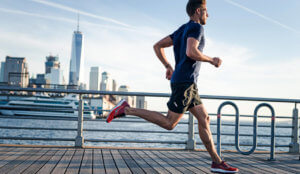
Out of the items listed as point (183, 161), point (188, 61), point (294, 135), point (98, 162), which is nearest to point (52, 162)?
point (98, 162)

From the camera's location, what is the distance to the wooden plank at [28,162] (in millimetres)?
2807

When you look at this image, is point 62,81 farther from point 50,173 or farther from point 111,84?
point 50,173

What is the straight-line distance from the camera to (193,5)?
8.33 feet

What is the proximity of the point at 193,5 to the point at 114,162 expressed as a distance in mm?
1973

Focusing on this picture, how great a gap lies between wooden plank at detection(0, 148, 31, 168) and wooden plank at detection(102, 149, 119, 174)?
1.09 m

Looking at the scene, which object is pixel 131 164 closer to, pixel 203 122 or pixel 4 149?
pixel 203 122

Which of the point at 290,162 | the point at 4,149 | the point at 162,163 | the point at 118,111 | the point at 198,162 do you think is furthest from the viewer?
the point at 4,149

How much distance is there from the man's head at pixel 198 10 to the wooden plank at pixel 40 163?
2.13 meters

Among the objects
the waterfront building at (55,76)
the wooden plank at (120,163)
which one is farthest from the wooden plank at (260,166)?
the waterfront building at (55,76)

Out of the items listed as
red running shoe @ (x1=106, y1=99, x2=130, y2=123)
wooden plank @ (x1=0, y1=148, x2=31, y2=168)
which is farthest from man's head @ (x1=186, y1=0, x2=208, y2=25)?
wooden plank @ (x1=0, y1=148, x2=31, y2=168)

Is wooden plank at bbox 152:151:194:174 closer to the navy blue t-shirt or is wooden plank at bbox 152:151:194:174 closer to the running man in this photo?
the running man

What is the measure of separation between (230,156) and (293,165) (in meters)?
0.86

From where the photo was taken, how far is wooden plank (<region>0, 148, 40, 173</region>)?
9.35 ft

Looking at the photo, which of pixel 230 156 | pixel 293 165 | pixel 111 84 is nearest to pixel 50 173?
pixel 230 156
